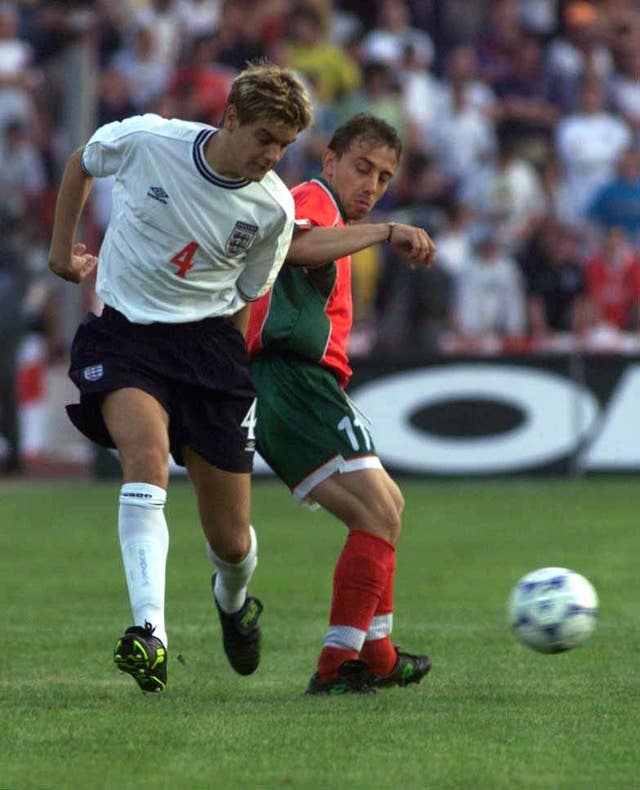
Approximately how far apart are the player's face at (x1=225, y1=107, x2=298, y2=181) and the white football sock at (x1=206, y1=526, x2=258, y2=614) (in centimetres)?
139

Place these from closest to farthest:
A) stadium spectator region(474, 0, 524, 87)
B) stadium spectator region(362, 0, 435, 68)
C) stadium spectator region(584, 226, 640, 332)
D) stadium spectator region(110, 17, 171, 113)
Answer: stadium spectator region(584, 226, 640, 332) < stadium spectator region(110, 17, 171, 113) < stadium spectator region(362, 0, 435, 68) < stadium spectator region(474, 0, 524, 87)

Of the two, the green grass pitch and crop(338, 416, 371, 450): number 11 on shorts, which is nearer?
the green grass pitch

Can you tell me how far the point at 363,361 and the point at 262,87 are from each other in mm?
10539

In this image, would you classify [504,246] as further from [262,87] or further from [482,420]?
[262,87]

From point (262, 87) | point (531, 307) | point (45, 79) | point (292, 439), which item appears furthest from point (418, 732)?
point (45, 79)

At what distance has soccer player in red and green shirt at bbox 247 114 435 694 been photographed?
670cm

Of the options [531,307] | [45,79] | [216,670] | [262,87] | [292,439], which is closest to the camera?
[262,87]

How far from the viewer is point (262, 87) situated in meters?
6.21

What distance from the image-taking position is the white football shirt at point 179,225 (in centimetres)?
645

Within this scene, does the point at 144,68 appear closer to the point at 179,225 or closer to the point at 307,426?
the point at 307,426

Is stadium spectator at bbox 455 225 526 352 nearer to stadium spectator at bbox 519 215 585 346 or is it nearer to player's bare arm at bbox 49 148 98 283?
stadium spectator at bbox 519 215 585 346

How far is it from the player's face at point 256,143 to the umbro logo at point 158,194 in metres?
0.28

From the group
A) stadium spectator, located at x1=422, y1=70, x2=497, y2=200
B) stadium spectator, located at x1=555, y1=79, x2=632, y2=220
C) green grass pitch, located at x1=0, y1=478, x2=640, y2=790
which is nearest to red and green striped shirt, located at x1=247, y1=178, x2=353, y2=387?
green grass pitch, located at x1=0, y1=478, x2=640, y2=790

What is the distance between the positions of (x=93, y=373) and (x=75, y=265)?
48cm
